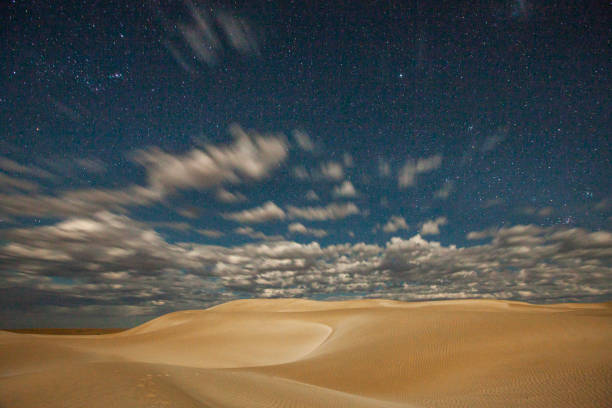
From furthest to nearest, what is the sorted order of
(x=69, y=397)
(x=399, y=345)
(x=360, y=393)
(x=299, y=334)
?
(x=299, y=334)
(x=399, y=345)
(x=360, y=393)
(x=69, y=397)

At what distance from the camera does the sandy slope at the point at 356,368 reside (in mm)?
6129

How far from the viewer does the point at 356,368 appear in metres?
13.2

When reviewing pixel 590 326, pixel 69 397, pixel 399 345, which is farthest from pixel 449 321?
pixel 69 397

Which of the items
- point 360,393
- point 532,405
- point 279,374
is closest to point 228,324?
point 279,374

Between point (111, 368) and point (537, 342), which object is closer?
point (111, 368)

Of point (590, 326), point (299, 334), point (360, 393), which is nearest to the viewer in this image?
point (360, 393)

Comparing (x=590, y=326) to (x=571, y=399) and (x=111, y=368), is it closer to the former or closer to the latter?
(x=571, y=399)

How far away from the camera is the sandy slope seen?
6.13 m

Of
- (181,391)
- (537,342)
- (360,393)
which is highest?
(537,342)

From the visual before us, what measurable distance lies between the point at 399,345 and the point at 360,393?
21.2 ft

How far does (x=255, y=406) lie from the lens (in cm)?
648

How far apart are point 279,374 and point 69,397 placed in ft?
27.9

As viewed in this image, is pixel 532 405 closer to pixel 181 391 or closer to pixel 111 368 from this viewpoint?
pixel 181 391

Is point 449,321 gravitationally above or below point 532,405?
above
